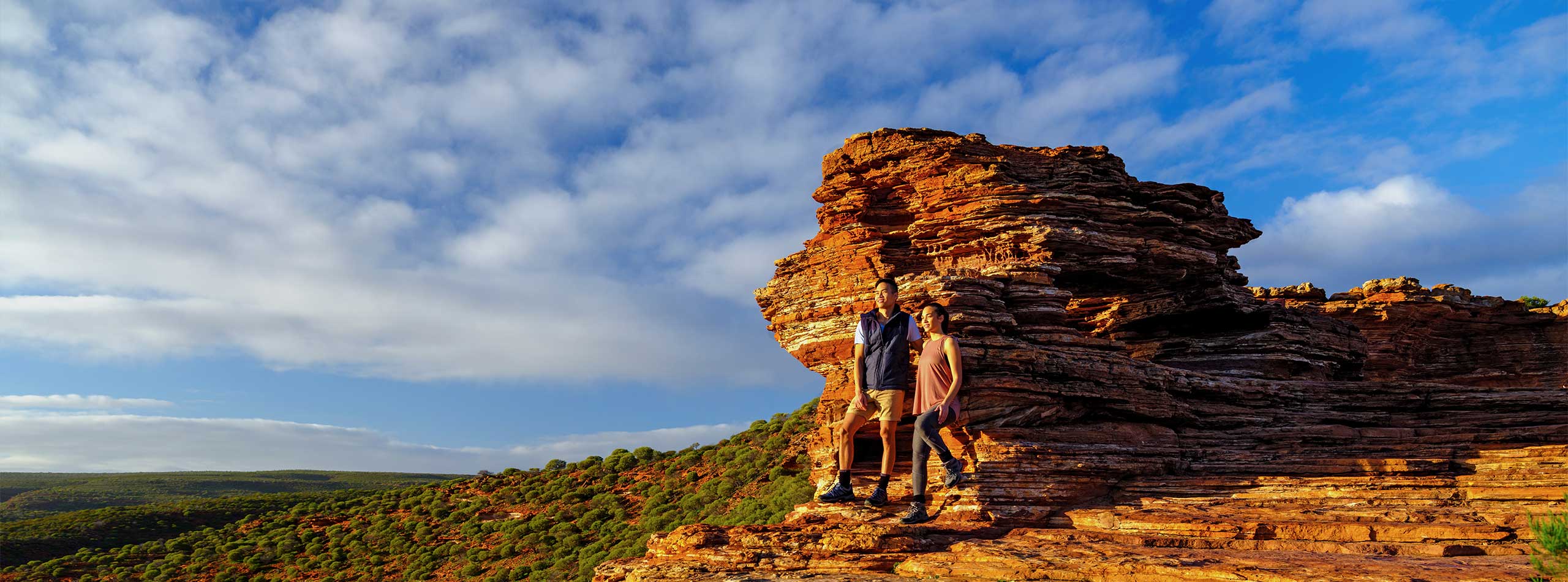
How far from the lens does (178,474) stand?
5394 inches

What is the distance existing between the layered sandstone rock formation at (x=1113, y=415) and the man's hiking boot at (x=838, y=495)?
25 cm

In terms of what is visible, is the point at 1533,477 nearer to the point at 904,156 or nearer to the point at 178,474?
the point at 904,156

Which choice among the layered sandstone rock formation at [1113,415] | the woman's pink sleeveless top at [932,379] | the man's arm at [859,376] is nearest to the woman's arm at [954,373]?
the woman's pink sleeveless top at [932,379]

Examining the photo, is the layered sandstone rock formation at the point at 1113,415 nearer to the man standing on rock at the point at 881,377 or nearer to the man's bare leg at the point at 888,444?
the man standing on rock at the point at 881,377

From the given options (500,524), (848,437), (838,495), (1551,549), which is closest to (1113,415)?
(848,437)

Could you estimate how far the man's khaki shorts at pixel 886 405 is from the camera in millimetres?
14820

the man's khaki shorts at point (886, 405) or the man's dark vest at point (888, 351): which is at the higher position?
the man's dark vest at point (888, 351)

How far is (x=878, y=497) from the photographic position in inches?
598

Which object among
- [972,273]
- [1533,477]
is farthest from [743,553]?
[1533,477]

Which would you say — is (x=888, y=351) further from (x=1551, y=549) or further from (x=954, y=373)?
(x=1551, y=549)

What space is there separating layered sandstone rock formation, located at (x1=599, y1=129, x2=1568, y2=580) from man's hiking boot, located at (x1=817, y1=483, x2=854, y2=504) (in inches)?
10.0

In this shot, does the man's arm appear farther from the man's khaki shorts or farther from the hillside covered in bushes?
the hillside covered in bushes

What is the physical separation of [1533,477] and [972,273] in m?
11.6

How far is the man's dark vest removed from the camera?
14.8 m
